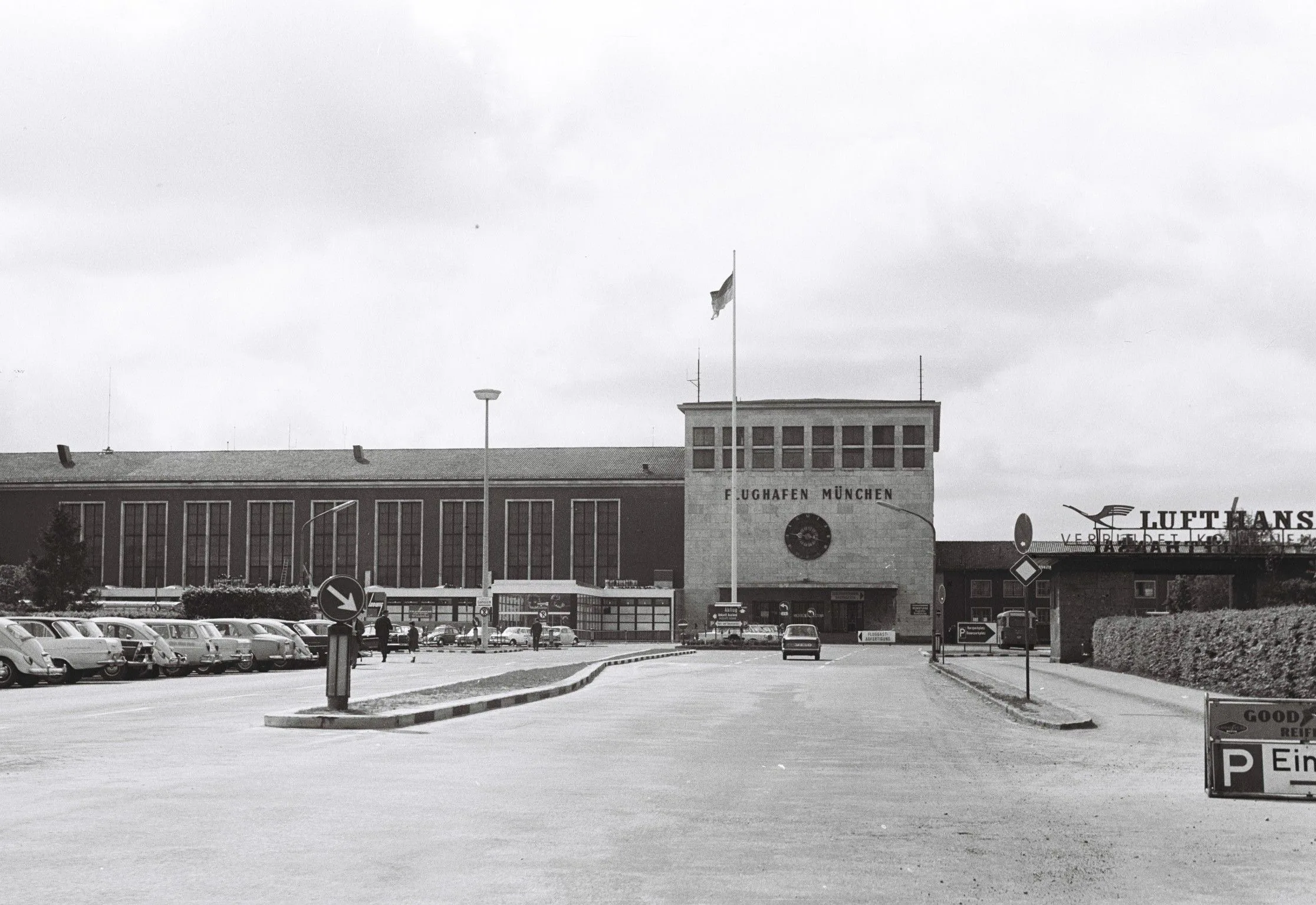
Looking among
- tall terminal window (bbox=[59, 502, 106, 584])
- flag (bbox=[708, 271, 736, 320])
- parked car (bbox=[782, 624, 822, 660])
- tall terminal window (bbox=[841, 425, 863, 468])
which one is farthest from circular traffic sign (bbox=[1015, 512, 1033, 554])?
tall terminal window (bbox=[59, 502, 106, 584])

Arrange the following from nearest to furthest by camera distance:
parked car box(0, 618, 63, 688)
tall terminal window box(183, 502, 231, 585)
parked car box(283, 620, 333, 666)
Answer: parked car box(0, 618, 63, 688) < parked car box(283, 620, 333, 666) < tall terminal window box(183, 502, 231, 585)

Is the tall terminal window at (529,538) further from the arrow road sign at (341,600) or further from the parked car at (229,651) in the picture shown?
the arrow road sign at (341,600)

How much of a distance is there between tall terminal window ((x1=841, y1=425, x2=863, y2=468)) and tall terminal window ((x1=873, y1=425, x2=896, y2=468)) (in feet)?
2.72

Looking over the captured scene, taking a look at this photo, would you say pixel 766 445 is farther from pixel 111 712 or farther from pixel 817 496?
pixel 111 712

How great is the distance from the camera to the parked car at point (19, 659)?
2736 centimetres

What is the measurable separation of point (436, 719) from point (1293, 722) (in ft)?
37.9

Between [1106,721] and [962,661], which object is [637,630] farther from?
[1106,721]

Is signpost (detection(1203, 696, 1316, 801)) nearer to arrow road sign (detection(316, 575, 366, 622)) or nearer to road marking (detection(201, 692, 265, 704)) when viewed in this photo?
arrow road sign (detection(316, 575, 366, 622))

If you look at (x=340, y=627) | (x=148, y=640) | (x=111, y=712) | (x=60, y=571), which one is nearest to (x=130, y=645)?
(x=148, y=640)

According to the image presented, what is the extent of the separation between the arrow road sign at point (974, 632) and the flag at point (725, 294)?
22.8m

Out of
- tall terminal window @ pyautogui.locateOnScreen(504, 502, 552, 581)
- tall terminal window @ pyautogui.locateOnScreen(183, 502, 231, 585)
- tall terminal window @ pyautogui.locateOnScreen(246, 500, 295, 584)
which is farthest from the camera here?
tall terminal window @ pyautogui.locateOnScreen(183, 502, 231, 585)

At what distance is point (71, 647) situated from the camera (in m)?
29.5

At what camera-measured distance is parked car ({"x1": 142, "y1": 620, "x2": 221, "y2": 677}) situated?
34.8 metres

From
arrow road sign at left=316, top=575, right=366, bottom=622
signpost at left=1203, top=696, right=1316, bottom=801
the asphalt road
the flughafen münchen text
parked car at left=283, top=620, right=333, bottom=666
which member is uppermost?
the flughafen münchen text
